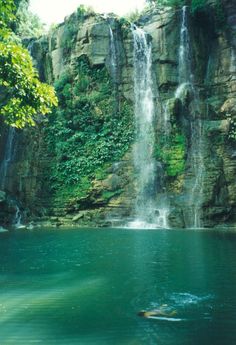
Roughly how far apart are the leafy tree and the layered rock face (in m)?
15.3

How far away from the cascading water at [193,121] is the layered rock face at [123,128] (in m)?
0.06

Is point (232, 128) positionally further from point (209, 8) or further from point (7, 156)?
point (7, 156)

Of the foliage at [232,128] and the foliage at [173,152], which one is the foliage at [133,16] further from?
the foliage at [232,128]

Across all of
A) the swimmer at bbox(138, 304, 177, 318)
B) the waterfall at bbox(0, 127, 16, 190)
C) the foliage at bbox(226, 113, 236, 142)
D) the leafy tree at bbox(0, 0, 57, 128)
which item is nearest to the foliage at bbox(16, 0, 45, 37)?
the waterfall at bbox(0, 127, 16, 190)

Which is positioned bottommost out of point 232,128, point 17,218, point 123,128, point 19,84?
point 17,218

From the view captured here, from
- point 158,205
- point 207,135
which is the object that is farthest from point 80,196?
point 207,135

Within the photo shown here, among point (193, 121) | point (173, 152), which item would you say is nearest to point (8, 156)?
point (173, 152)

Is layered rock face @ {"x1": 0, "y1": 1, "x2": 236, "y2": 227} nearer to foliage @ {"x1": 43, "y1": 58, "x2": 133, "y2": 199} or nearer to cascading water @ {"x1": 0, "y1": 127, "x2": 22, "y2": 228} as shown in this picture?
foliage @ {"x1": 43, "y1": 58, "x2": 133, "y2": 199}

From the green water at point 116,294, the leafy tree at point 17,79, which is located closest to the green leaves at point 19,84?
the leafy tree at point 17,79

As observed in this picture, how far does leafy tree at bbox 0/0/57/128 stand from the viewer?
6234 mm

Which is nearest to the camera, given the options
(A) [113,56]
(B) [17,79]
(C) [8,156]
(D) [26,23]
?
(B) [17,79]

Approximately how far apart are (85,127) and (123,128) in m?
2.56

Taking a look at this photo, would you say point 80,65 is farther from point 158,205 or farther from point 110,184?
point 158,205

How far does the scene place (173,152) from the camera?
23734 millimetres
